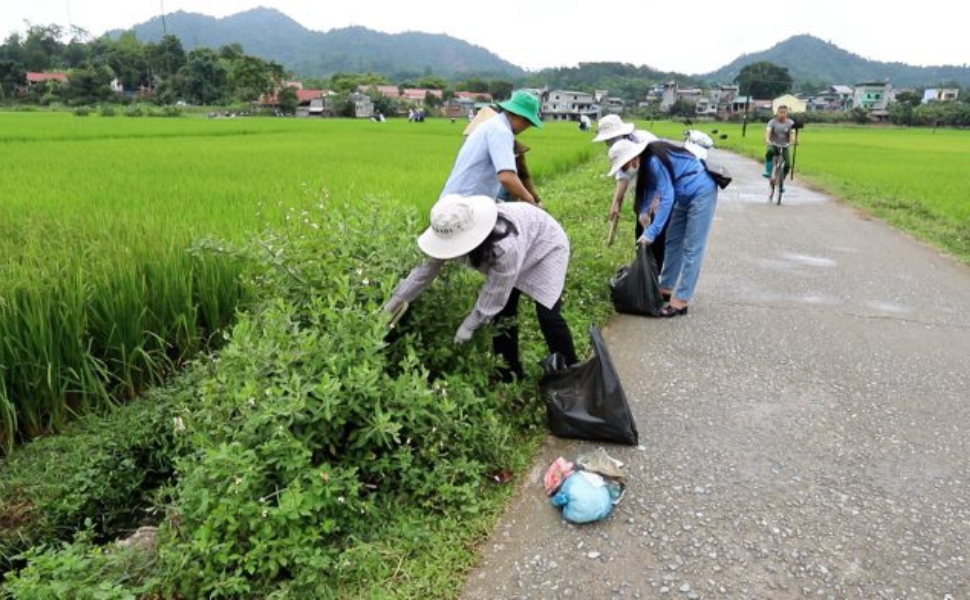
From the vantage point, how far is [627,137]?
4738 millimetres

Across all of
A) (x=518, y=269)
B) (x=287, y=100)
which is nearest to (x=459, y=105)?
(x=287, y=100)

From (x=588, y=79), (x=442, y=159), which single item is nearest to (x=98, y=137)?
(x=442, y=159)

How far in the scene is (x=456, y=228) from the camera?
9.01 feet

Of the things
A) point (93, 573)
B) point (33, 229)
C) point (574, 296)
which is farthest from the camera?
point (574, 296)

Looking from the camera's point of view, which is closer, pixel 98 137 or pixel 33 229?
pixel 33 229

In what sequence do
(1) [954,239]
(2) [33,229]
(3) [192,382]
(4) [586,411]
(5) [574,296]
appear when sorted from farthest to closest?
1. (1) [954,239]
2. (5) [574,296]
3. (2) [33,229]
4. (3) [192,382]
5. (4) [586,411]

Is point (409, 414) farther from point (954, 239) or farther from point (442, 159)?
point (442, 159)

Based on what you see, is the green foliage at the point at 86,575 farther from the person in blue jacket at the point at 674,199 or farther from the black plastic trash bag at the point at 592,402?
the person in blue jacket at the point at 674,199

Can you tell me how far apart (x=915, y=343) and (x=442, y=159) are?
925 centimetres

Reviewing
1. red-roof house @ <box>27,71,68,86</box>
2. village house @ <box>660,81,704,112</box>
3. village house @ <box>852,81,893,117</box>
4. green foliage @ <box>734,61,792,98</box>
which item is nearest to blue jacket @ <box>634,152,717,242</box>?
red-roof house @ <box>27,71,68,86</box>

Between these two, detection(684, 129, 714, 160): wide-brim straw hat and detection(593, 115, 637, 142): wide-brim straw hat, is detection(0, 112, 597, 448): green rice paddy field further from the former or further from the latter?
detection(684, 129, 714, 160): wide-brim straw hat

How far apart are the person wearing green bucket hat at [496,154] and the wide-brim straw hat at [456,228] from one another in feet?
3.90

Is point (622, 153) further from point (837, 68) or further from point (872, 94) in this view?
point (837, 68)

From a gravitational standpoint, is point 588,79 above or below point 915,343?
above
